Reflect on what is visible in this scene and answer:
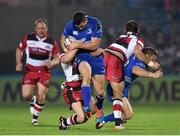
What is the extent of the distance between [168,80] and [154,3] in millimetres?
4373

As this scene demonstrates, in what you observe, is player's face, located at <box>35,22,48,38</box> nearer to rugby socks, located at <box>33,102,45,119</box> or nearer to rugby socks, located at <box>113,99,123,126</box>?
rugby socks, located at <box>33,102,45,119</box>

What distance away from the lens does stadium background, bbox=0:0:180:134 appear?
1080 inches

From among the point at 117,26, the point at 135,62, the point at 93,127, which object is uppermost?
the point at 117,26

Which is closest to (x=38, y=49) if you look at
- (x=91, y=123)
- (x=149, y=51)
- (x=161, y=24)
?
(x=91, y=123)

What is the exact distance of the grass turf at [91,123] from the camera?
15.5 meters

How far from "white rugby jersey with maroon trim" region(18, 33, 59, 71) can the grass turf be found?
129 centimetres

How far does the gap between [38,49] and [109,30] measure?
31.1 feet

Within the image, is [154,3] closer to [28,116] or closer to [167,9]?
[167,9]

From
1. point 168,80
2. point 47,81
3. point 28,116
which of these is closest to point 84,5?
point 168,80

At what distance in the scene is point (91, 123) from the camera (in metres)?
18.6

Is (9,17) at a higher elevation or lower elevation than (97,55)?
higher

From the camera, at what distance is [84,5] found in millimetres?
31438

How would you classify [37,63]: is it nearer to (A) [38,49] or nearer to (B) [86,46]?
(A) [38,49]

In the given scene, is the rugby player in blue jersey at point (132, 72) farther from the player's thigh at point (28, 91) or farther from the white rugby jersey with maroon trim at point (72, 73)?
the player's thigh at point (28, 91)
